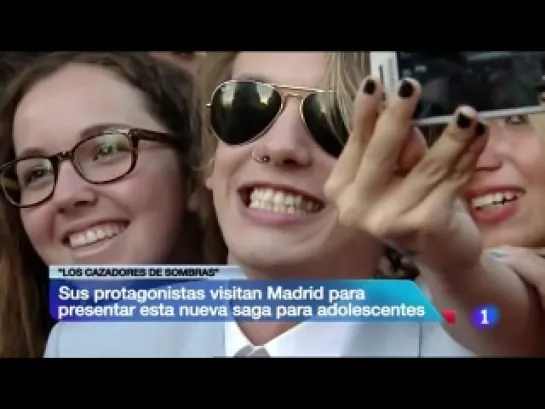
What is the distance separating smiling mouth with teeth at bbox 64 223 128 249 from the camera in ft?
9.66

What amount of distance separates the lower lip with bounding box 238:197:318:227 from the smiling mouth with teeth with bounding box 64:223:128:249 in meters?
0.43

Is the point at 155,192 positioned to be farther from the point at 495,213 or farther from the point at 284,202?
the point at 495,213

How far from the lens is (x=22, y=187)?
295cm

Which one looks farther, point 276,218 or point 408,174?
point 276,218

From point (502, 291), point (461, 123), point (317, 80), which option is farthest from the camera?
point (317, 80)

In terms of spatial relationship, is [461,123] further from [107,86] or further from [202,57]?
[107,86]

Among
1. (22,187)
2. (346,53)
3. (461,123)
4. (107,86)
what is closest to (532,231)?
(461,123)

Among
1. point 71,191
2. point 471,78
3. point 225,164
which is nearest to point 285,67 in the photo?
point 225,164

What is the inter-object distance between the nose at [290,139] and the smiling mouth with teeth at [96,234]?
0.55 metres

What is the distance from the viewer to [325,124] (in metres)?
2.80

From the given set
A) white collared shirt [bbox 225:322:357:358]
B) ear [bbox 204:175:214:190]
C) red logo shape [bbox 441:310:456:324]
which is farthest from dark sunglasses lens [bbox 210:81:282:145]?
red logo shape [bbox 441:310:456:324]

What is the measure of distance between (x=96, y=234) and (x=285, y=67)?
79 cm

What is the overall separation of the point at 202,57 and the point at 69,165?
1.75 feet

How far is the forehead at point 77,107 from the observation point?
114 inches
